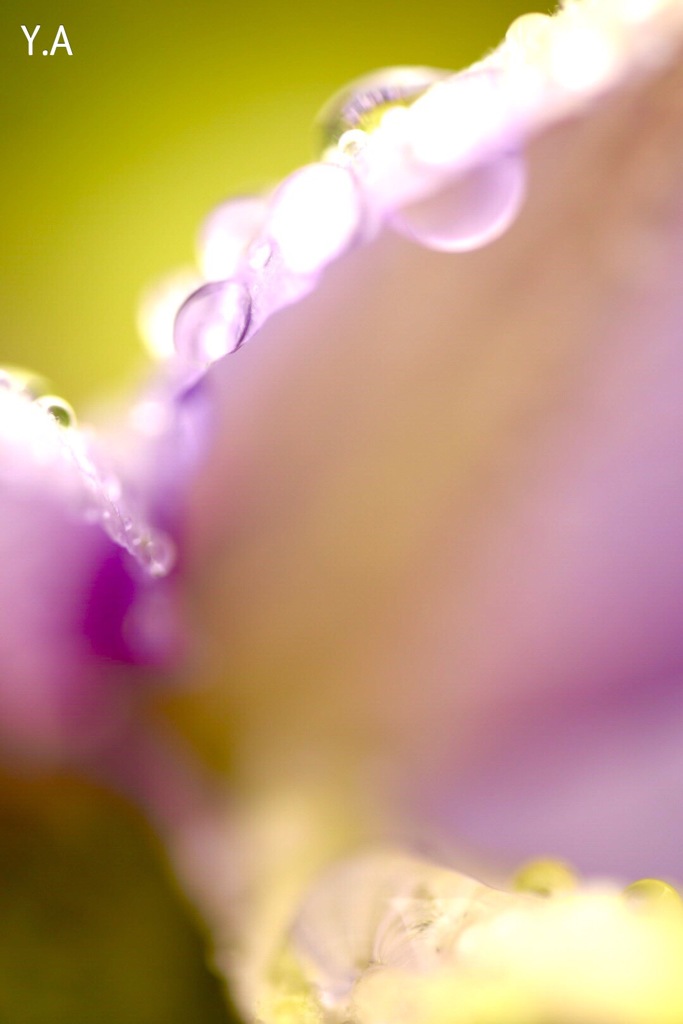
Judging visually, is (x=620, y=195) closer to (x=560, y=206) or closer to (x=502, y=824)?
(x=560, y=206)

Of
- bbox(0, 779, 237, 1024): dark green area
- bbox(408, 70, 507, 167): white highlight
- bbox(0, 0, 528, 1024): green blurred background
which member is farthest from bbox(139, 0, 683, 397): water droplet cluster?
bbox(0, 0, 528, 1024): green blurred background

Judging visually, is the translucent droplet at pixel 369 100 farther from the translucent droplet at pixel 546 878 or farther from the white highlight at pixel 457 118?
the translucent droplet at pixel 546 878

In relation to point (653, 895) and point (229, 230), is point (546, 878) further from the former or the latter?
point (229, 230)

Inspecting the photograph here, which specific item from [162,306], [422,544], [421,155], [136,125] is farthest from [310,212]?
[136,125]

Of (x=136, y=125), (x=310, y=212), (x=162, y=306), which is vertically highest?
(x=136, y=125)

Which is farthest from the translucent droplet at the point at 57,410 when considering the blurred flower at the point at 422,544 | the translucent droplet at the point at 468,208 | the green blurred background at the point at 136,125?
the green blurred background at the point at 136,125

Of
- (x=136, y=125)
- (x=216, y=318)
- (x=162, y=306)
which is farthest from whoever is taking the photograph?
(x=136, y=125)
